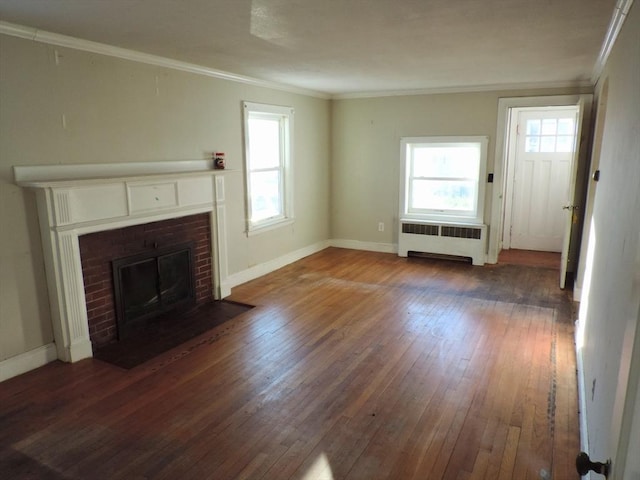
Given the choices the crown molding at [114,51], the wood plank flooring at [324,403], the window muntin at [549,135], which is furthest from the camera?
the window muntin at [549,135]

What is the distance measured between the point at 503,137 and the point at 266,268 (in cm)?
350

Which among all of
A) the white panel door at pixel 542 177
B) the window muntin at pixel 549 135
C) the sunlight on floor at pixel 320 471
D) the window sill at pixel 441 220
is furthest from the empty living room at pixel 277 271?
the window muntin at pixel 549 135

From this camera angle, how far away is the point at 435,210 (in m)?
6.45

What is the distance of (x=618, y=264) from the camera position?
6.19 feet

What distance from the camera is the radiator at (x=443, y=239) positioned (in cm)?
601

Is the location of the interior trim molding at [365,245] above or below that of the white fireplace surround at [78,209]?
below

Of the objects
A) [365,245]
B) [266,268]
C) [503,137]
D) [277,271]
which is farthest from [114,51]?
[503,137]

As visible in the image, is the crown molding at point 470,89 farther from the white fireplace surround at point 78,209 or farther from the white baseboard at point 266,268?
the white fireplace surround at point 78,209

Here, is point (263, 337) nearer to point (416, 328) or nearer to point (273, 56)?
point (416, 328)

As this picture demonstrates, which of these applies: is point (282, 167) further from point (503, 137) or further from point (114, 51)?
point (503, 137)

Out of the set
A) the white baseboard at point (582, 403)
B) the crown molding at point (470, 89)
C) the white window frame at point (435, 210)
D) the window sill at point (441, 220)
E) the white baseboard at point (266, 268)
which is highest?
the crown molding at point (470, 89)

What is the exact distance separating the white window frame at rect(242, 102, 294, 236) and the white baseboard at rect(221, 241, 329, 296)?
457mm

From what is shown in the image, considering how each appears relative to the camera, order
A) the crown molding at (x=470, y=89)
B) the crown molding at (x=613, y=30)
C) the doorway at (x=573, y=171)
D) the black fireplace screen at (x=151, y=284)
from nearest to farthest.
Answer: the crown molding at (x=613, y=30) < the black fireplace screen at (x=151, y=284) < the doorway at (x=573, y=171) < the crown molding at (x=470, y=89)

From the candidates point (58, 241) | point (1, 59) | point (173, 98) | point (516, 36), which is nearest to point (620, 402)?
point (516, 36)
